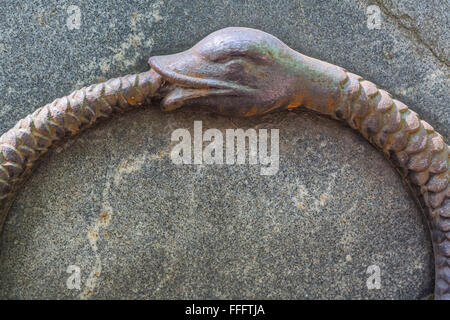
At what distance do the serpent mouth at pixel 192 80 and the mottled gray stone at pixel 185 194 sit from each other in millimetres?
95

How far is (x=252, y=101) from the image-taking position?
1174mm

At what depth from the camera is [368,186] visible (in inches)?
50.3

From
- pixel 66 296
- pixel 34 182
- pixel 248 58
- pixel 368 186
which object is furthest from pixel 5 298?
pixel 368 186

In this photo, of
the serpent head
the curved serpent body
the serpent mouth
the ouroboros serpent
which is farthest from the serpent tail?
the curved serpent body

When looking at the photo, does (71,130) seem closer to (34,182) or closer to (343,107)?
(34,182)

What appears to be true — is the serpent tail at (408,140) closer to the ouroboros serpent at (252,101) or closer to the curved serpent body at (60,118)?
the ouroboros serpent at (252,101)

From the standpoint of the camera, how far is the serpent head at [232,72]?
1.14m

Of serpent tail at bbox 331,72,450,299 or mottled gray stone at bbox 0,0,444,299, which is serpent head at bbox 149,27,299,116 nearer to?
mottled gray stone at bbox 0,0,444,299

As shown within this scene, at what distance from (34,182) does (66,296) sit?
1.22ft

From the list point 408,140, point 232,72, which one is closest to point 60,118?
point 232,72

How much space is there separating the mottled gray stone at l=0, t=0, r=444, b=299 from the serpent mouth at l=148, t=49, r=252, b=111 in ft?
0.31

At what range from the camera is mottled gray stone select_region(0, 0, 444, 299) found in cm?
124

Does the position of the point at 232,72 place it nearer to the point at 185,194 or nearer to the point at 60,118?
the point at 185,194

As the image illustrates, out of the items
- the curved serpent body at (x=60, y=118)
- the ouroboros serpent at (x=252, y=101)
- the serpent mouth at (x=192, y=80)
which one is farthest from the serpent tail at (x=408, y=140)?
the curved serpent body at (x=60, y=118)
